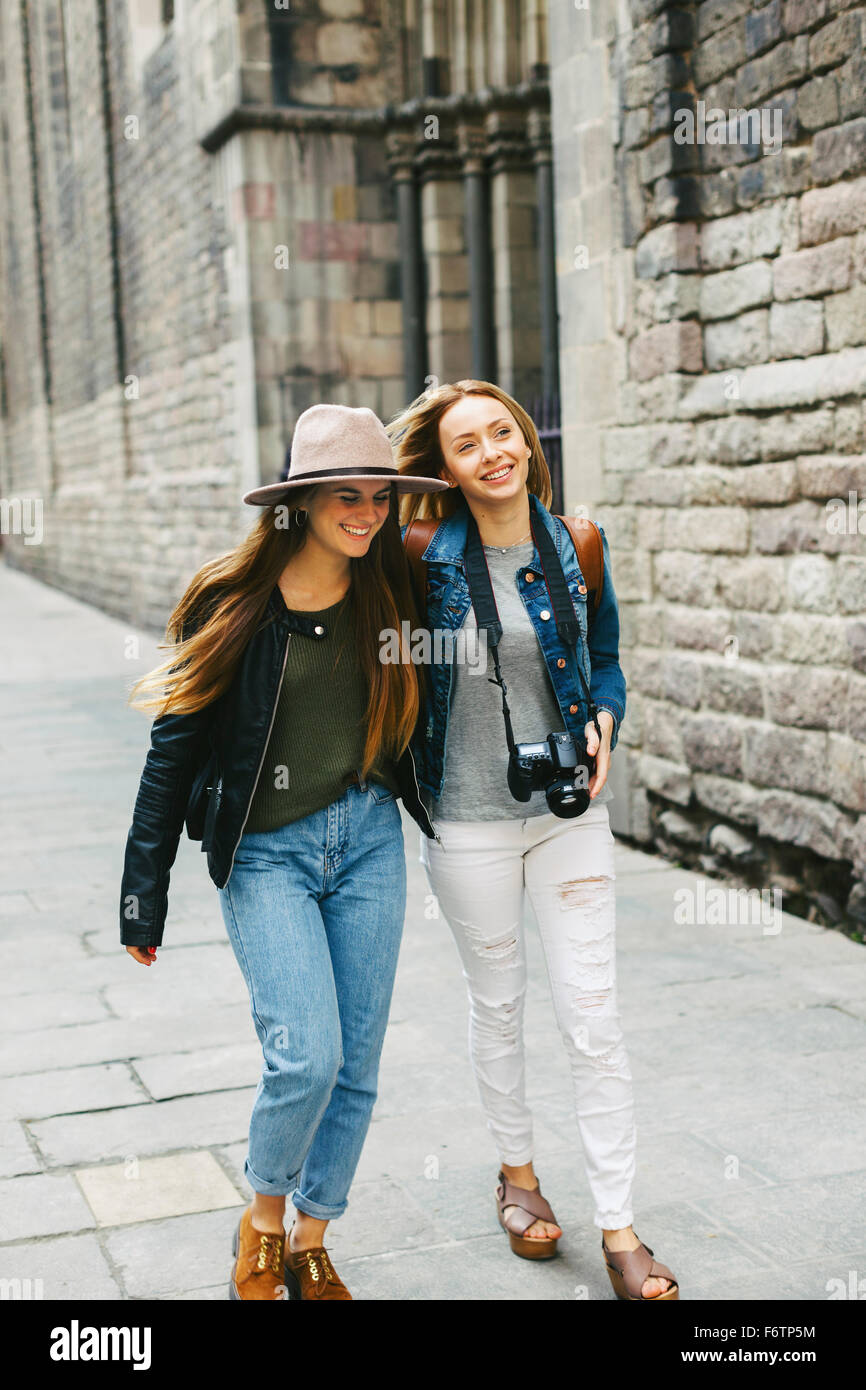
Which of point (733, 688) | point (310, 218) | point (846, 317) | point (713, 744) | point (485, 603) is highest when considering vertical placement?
point (310, 218)

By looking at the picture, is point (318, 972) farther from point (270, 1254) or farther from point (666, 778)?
point (666, 778)

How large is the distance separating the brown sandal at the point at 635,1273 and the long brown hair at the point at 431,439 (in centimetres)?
145

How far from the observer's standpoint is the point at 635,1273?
281cm

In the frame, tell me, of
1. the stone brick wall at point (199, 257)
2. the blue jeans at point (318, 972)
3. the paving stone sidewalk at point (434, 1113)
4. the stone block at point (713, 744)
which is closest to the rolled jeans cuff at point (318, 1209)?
the blue jeans at point (318, 972)

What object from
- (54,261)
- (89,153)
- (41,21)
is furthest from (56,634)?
(41,21)

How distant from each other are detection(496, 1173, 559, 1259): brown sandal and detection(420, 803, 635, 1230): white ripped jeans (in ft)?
0.66

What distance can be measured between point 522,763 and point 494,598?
1.07 feet

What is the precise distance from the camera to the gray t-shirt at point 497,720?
2.89 m

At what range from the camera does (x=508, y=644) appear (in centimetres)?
289

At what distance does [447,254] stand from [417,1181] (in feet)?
27.9

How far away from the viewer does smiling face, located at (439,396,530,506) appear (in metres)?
2.87

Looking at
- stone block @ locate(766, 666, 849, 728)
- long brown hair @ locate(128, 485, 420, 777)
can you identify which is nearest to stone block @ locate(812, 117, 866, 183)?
stone block @ locate(766, 666, 849, 728)

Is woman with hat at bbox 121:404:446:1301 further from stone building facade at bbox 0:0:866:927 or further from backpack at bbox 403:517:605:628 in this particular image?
stone building facade at bbox 0:0:866:927

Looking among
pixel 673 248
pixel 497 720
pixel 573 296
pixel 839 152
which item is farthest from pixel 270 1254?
pixel 573 296
